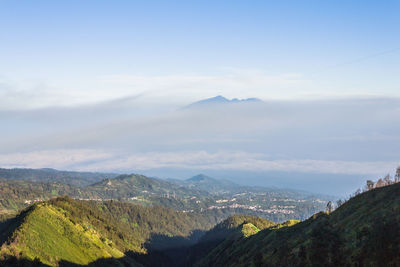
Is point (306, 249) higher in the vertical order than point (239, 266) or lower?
higher

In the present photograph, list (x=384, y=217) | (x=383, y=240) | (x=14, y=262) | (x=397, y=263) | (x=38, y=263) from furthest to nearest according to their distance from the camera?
(x=38, y=263), (x=14, y=262), (x=384, y=217), (x=383, y=240), (x=397, y=263)

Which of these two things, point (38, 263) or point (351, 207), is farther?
point (38, 263)

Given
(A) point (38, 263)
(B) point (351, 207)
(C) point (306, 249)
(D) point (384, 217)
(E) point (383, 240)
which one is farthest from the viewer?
(A) point (38, 263)

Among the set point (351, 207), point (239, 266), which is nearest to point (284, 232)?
point (239, 266)

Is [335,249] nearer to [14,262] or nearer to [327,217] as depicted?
[327,217]

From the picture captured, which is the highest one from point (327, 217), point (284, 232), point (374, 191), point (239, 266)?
point (374, 191)

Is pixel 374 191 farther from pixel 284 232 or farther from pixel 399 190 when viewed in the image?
pixel 284 232

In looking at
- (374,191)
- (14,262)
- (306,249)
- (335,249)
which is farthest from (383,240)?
(14,262)
